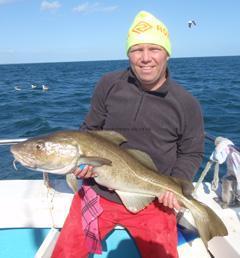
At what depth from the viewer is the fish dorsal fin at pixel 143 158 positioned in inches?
132

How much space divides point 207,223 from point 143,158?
74 cm

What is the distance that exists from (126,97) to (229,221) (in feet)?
5.11

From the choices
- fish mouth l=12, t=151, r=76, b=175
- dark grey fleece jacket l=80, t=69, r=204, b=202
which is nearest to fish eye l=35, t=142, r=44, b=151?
fish mouth l=12, t=151, r=76, b=175

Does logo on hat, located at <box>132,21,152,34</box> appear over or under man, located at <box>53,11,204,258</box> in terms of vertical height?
over

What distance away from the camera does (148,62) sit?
3408 mm

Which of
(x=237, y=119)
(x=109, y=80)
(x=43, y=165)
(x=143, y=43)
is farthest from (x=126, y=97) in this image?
(x=237, y=119)

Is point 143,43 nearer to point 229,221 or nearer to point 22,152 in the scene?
point 22,152

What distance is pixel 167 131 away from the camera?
140 inches

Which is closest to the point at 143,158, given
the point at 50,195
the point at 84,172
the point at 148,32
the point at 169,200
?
the point at 169,200

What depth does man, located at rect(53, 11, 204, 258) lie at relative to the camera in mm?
3393

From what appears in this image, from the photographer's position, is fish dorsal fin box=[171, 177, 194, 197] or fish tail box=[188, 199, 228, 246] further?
fish dorsal fin box=[171, 177, 194, 197]

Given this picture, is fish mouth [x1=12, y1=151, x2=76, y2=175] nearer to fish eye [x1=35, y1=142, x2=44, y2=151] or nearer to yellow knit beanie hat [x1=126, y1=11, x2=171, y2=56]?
fish eye [x1=35, y1=142, x2=44, y2=151]

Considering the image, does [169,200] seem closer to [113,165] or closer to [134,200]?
[134,200]

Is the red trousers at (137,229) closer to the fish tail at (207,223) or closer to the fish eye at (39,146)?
the fish tail at (207,223)
